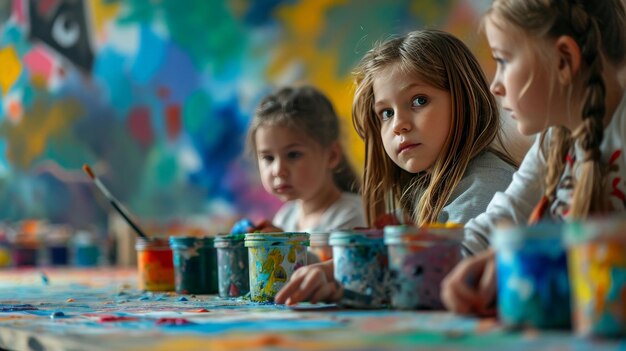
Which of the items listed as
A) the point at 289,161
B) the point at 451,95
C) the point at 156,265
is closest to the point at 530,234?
the point at 451,95

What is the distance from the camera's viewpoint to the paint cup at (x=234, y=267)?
1330 millimetres

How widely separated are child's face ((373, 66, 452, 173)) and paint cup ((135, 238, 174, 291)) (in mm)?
535

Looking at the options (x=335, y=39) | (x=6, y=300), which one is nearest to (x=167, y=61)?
(x=335, y=39)

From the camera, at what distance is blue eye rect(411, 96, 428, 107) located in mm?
1416

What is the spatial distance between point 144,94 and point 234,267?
3387mm

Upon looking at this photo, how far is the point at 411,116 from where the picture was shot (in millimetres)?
1411

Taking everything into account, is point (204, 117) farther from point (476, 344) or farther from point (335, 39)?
point (476, 344)

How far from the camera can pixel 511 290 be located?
740mm

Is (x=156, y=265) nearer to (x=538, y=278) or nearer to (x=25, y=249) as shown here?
(x=538, y=278)

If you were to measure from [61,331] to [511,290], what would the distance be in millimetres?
495

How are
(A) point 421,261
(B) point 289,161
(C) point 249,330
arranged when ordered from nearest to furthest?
(C) point 249,330
(A) point 421,261
(B) point 289,161

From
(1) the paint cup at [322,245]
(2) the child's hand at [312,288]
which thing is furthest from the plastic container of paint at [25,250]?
(2) the child's hand at [312,288]

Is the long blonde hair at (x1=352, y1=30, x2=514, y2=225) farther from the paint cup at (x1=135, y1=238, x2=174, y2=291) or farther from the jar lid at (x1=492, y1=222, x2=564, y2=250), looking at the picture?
the jar lid at (x1=492, y1=222, x2=564, y2=250)

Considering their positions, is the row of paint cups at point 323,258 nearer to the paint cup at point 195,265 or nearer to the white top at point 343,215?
the paint cup at point 195,265
